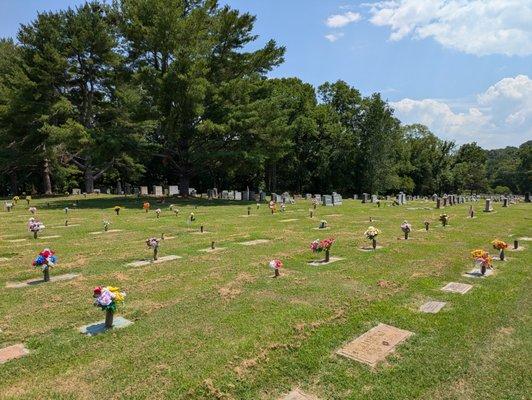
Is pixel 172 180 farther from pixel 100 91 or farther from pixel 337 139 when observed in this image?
pixel 337 139

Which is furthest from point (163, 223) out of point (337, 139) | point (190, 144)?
point (337, 139)

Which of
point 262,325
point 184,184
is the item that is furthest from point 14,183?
point 262,325

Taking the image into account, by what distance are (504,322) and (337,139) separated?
46198 millimetres

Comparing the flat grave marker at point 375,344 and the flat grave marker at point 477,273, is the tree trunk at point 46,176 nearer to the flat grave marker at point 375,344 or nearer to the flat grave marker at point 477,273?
the flat grave marker at point 477,273

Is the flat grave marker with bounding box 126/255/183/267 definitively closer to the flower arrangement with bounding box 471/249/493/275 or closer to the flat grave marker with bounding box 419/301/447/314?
the flat grave marker with bounding box 419/301/447/314

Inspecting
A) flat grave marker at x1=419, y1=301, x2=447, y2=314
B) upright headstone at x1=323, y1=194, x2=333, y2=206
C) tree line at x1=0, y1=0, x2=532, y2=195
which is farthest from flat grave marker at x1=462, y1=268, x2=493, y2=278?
tree line at x1=0, y1=0, x2=532, y2=195

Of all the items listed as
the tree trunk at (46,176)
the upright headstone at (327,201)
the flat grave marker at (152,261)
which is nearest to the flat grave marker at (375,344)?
the flat grave marker at (152,261)

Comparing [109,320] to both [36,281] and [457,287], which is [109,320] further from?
[457,287]

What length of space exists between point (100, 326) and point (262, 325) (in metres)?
2.20

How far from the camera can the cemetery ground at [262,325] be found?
4210 mm

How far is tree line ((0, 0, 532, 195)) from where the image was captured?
94.3 feet

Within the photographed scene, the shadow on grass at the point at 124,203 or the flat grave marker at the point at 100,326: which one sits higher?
the shadow on grass at the point at 124,203

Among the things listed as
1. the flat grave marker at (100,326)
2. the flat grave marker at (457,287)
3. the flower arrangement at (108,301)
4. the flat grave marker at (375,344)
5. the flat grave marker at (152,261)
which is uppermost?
the flower arrangement at (108,301)

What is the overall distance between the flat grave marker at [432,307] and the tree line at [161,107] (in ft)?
75.0
